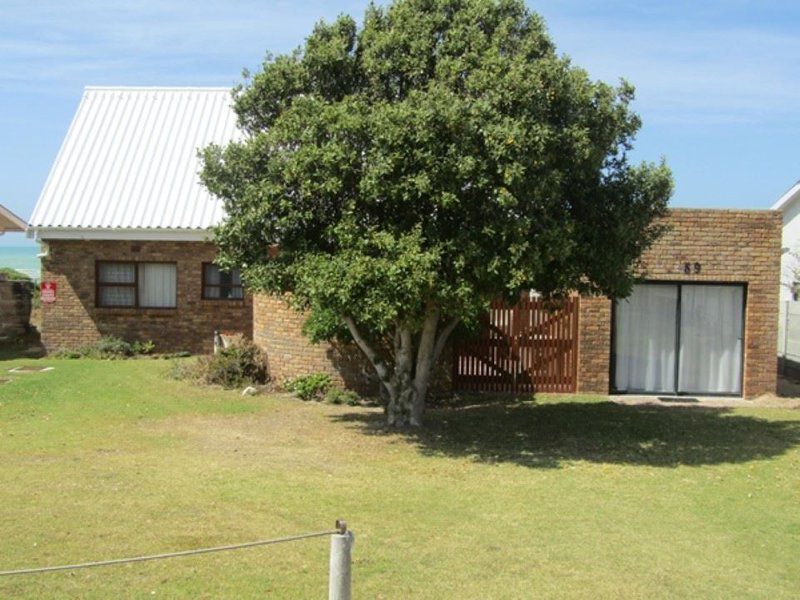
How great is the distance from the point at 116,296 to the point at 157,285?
109 centimetres

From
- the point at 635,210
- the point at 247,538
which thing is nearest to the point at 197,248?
the point at 635,210

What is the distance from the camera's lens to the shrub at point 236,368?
1756cm

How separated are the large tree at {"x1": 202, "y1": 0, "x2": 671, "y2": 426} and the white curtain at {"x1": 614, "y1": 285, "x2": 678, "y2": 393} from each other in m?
4.60

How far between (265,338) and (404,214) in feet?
23.5

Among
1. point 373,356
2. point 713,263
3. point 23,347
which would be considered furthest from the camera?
point 23,347

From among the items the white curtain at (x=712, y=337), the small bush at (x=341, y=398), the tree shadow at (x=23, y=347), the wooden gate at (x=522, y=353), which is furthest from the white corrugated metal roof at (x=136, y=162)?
the white curtain at (x=712, y=337)

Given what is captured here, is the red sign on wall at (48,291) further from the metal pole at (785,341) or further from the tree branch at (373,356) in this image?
the metal pole at (785,341)

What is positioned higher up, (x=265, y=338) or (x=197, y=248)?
(x=197, y=248)

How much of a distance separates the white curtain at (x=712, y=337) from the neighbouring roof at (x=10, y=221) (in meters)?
17.5

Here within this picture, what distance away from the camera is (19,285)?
89.9ft

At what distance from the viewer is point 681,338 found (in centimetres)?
1780

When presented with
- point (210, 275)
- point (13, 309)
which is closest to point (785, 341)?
point (210, 275)

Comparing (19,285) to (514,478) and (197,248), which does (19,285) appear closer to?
(197,248)

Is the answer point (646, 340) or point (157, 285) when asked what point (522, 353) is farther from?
point (157, 285)
